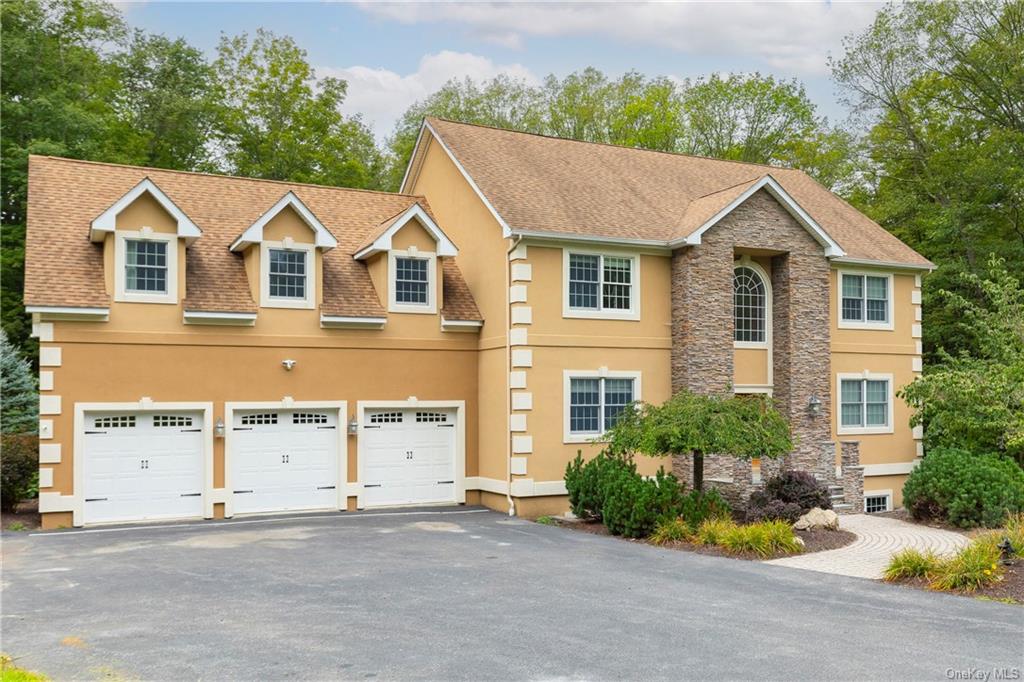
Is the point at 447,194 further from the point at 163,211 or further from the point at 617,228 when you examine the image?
the point at 163,211

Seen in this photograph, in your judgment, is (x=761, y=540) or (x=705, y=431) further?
(x=705, y=431)

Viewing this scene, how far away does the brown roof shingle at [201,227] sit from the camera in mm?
17984

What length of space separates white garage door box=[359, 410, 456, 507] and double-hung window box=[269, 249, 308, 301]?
3.22 m

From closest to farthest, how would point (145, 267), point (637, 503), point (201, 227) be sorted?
point (637, 503) → point (145, 267) → point (201, 227)

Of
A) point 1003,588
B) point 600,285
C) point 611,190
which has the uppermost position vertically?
point 611,190

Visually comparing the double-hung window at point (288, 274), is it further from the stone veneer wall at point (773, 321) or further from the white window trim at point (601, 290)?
the stone veneer wall at point (773, 321)

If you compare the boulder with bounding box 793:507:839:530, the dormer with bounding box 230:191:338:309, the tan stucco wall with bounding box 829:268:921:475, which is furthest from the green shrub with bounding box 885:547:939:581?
the dormer with bounding box 230:191:338:309

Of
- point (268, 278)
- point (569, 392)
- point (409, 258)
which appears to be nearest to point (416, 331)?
Answer: point (409, 258)

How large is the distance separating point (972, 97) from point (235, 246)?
Result: 26.8 metres

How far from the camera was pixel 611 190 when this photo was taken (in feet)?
75.6

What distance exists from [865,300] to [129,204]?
18.3m

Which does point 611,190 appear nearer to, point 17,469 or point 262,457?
point 262,457

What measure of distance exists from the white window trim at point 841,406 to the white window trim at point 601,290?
635 centimetres

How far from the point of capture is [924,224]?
103ft
